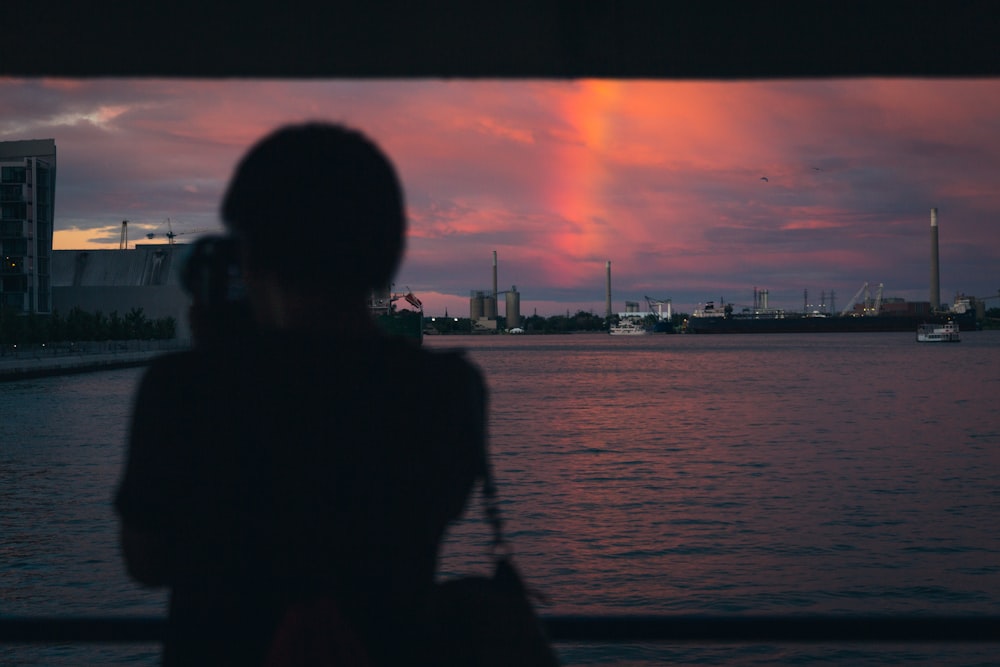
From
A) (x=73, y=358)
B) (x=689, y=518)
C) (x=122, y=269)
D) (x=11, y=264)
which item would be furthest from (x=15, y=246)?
(x=689, y=518)

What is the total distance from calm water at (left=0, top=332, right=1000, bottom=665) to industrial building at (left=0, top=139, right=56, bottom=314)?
29280mm

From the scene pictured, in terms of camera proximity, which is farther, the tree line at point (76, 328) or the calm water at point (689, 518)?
the tree line at point (76, 328)

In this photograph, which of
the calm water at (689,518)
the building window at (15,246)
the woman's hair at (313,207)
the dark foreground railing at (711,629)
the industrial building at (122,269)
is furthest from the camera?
the industrial building at (122,269)

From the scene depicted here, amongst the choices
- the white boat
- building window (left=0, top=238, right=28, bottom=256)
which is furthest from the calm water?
the white boat

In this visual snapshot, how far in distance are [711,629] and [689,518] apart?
17.3m

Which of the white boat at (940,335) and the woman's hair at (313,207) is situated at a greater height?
the woman's hair at (313,207)

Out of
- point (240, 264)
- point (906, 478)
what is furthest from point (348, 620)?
point (906, 478)

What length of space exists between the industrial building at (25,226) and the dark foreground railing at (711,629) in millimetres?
72920

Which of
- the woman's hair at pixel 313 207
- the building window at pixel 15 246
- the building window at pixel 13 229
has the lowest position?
the woman's hair at pixel 313 207

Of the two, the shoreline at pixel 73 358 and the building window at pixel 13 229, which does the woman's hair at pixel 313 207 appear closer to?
the shoreline at pixel 73 358

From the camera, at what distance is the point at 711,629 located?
186cm

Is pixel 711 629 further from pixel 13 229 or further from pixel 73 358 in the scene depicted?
pixel 13 229

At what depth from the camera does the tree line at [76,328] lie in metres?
58.1

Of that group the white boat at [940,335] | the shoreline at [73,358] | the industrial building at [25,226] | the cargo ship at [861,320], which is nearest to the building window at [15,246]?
the industrial building at [25,226]
